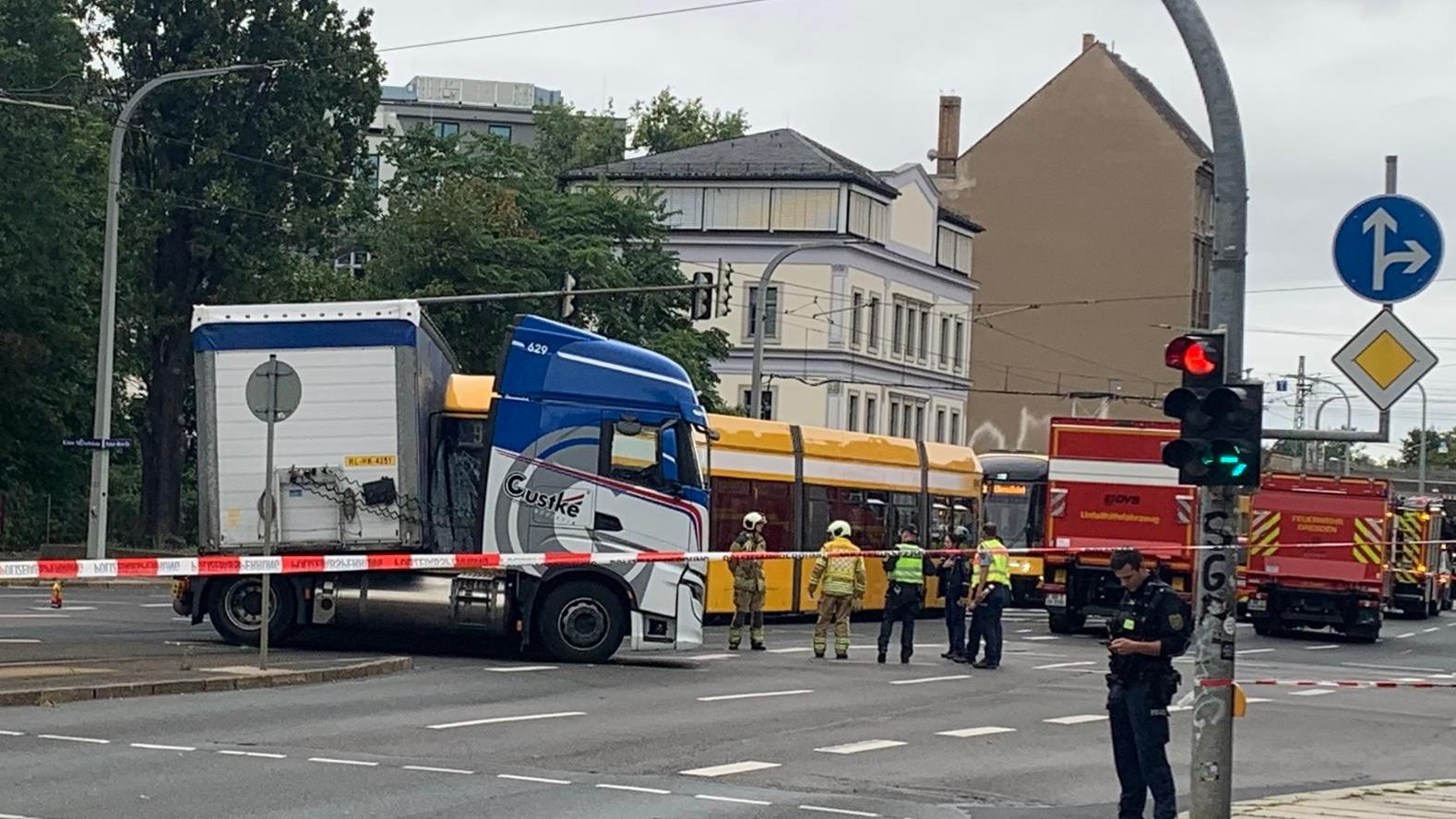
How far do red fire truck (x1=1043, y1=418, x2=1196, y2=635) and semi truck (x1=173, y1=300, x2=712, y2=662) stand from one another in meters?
12.3

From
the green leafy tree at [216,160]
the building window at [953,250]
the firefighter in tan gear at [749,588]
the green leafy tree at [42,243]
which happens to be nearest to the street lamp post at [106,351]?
the green leafy tree at [42,243]

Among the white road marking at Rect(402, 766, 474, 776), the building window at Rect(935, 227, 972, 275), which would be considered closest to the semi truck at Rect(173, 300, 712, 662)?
the white road marking at Rect(402, 766, 474, 776)

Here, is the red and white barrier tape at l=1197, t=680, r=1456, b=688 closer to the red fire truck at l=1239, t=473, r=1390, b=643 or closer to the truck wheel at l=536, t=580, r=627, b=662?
the truck wheel at l=536, t=580, r=627, b=662

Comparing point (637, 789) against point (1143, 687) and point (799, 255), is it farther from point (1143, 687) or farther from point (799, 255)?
point (799, 255)

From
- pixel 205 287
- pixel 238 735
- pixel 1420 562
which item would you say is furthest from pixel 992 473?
pixel 238 735

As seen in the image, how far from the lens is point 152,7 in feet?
A: 159

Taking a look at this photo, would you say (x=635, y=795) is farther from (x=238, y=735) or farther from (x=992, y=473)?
(x=992, y=473)

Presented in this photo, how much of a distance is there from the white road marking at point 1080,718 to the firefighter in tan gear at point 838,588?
591 cm

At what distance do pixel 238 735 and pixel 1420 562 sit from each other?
42.3 metres

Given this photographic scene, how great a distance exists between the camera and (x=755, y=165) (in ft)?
240

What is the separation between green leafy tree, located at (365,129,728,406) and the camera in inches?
1997

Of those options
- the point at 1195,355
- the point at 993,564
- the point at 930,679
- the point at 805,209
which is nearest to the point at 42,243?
the point at 805,209

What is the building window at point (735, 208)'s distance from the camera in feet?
239

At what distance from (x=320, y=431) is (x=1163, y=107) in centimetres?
6908
